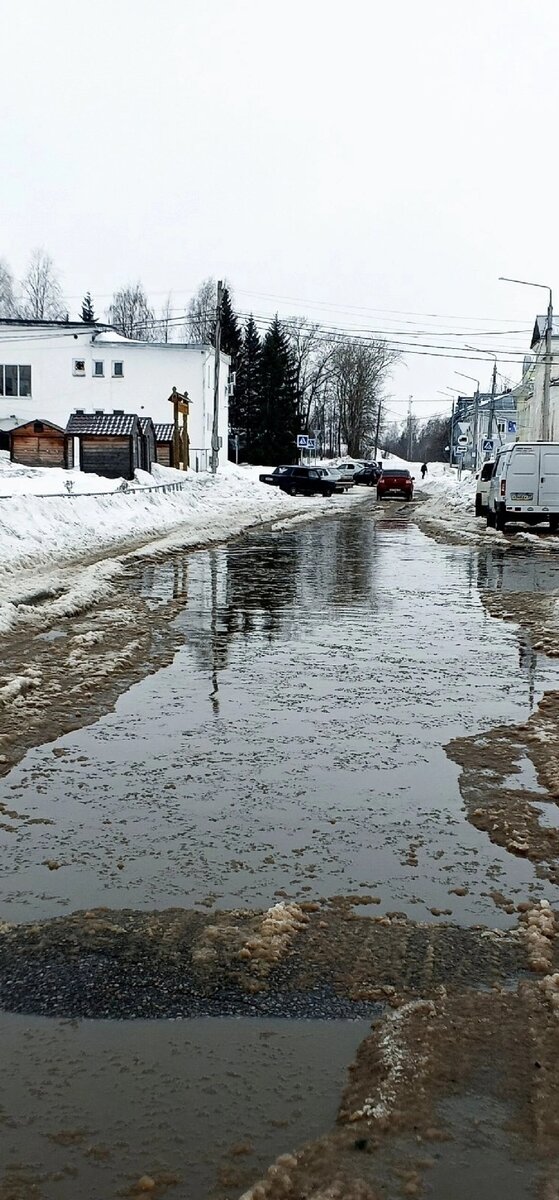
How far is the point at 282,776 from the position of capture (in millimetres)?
5941

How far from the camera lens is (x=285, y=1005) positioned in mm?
3514

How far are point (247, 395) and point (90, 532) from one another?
2877 inches

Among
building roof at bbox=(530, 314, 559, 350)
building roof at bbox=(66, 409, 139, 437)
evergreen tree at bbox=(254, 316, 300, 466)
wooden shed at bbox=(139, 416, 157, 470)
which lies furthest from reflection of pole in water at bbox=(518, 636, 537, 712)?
evergreen tree at bbox=(254, 316, 300, 466)

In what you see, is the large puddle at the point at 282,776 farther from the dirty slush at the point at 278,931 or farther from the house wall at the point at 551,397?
the house wall at the point at 551,397

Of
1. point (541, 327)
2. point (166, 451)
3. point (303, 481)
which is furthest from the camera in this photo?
point (541, 327)

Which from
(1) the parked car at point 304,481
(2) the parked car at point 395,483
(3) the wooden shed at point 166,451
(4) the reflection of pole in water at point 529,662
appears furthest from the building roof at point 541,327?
(4) the reflection of pole in water at point 529,662

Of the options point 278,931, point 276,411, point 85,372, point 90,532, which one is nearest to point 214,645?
point 278,931

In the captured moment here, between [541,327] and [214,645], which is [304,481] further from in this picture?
[214,645]

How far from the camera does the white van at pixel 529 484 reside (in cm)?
2650

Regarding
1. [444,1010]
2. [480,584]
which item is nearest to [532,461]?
[480,584]

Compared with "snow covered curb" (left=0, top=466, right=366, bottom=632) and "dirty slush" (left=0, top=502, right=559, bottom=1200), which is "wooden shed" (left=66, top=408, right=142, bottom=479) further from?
"dirty slush" (left=0, top=502, right=559, bottom=1200)

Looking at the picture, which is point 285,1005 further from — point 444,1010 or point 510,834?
point 510,834

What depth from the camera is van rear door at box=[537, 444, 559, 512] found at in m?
26.4

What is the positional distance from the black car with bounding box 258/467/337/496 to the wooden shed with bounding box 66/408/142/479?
572 inches
